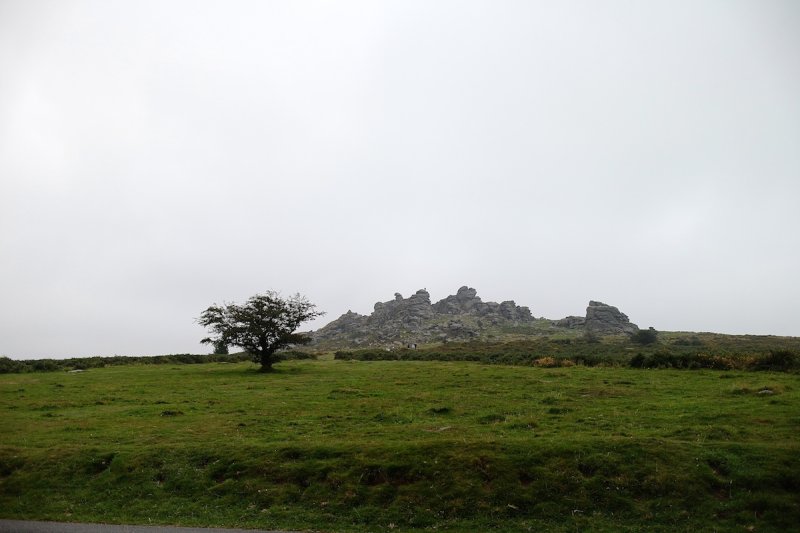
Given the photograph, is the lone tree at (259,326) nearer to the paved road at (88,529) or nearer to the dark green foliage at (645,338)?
the paved road at (88,529)

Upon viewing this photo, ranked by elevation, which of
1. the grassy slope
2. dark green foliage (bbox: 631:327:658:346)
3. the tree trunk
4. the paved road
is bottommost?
the paved road

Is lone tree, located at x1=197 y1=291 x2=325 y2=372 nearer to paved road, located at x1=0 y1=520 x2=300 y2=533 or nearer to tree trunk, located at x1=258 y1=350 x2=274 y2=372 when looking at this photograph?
tree trunk, located at x1=258 y1=350 x2=274 y2=372

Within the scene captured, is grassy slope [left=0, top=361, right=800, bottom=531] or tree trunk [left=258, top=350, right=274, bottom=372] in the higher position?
tree trunk [left=258, top=350, right=274, bottom=372]

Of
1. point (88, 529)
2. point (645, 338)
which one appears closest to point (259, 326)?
point (88, 529)

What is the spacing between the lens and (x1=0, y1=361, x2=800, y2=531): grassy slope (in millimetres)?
Result: 16703

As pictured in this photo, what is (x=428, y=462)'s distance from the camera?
19734 millimetres

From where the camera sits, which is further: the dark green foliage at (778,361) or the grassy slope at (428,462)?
the dark green foliage at (778,361)

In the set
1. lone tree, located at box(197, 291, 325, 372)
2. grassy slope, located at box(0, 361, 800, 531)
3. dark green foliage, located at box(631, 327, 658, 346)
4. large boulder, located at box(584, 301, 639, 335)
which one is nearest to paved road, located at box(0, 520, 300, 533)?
grassy slope, located at box(0, 361, 800, 531)

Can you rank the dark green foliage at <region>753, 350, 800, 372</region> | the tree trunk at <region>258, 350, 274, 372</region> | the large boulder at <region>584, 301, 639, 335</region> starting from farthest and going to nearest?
the large boulder at <region>584, 301, 639, 335</region>
the tree trunk at <region>258, 350, 274, 372</region>
the dark green foliage at <region>753, 350, 800, 372</region>

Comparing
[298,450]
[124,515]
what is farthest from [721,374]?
[124,515]

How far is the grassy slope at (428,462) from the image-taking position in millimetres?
16703

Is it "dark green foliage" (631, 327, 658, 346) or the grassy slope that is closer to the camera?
the grassy slope

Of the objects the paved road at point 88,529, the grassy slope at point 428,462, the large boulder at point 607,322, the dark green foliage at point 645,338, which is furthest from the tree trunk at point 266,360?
the large boulder at point 607,322

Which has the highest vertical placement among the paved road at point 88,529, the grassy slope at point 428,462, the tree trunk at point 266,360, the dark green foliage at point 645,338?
the tree trunk at point 266,360
